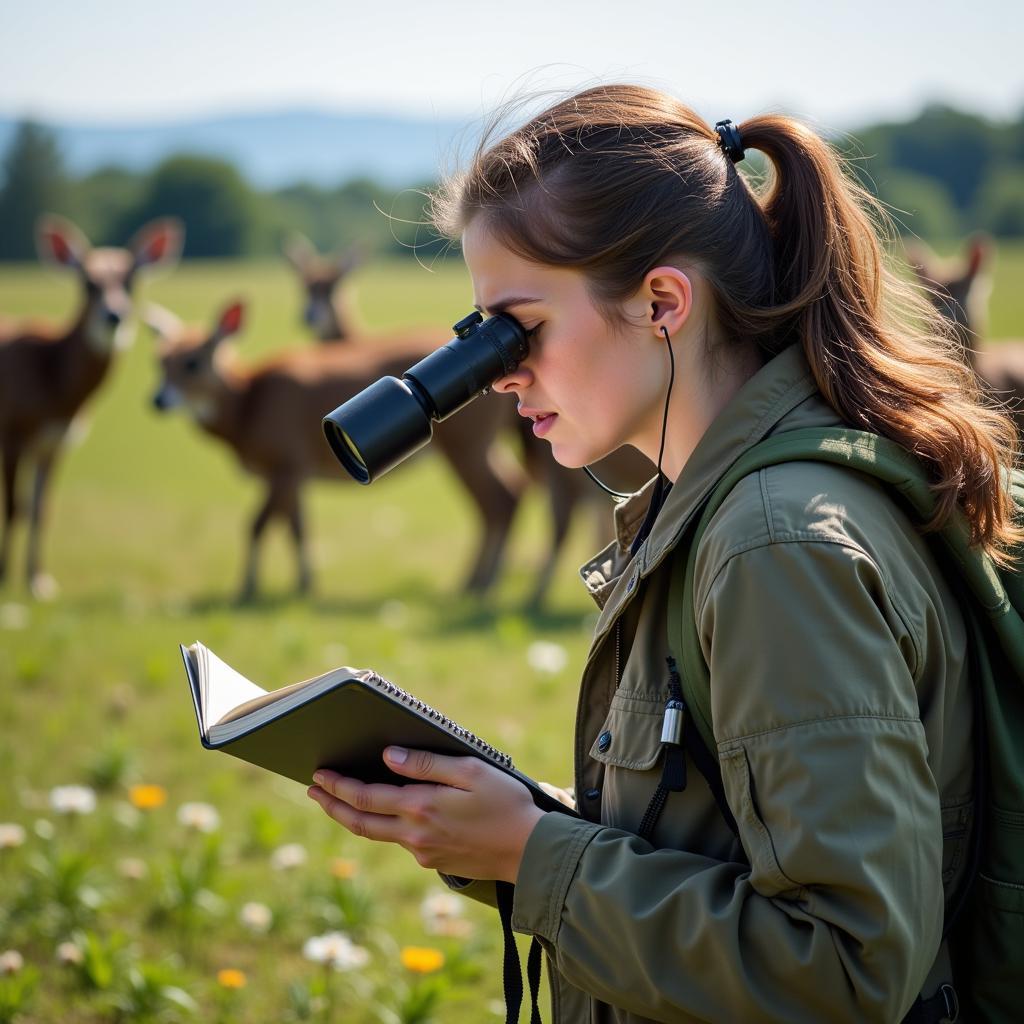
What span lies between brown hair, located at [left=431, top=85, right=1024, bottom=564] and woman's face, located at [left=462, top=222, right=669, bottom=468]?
3 centimetres

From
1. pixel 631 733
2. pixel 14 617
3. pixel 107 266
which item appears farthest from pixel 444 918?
pixel 107 266

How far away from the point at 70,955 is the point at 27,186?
7674 cm

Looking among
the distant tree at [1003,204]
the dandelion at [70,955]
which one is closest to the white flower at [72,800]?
the dandelion at [70,955]

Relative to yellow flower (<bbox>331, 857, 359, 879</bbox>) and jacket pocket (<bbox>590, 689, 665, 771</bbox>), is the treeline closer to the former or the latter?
yellow flower (<bbox>331, 857, 359, 879</bbox>)

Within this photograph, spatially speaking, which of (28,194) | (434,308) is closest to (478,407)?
(434,308)

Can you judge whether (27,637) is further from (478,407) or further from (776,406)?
(776,406)

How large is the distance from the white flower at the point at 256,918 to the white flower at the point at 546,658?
2.37 metres

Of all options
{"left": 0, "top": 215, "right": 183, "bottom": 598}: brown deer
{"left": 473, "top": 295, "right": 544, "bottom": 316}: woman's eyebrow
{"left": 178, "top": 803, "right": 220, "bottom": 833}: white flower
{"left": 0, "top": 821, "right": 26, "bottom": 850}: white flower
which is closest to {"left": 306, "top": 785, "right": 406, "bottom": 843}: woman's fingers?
{"left": 473, "top": 295, "right": 544, "bottom": 316}: woman's eyebrow

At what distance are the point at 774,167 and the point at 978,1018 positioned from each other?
51.8 inches

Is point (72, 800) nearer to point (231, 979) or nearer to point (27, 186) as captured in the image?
point (231, 979)

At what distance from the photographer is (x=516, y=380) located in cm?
188

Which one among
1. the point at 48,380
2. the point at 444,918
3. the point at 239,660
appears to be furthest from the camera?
the point at 48,380

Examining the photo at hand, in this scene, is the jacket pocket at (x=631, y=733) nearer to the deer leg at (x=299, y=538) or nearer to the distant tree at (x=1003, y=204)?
the deer leg at (x=299, y=538)

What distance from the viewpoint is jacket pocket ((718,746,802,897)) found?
1418 mm
